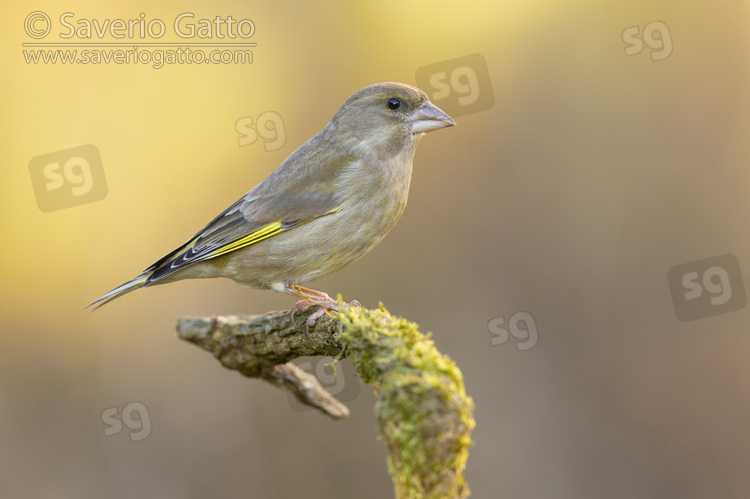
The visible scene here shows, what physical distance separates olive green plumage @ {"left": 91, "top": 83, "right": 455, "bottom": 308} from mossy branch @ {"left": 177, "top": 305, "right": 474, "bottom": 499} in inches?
23.7

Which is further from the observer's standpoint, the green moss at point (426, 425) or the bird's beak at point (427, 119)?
the bird's beak at point (427, 119)

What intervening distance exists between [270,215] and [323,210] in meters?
0.38

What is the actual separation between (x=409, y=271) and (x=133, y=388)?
109 inches

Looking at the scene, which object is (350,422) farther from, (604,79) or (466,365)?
(604,79)

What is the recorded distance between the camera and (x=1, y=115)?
630 centimetres

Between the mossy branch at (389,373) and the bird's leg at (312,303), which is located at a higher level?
the bird's leg at (312,303)

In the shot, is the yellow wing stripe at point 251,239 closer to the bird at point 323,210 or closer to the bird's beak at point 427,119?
the bird at point 323,210

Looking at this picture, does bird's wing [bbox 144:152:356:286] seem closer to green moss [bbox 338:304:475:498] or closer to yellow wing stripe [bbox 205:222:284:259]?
yellow wing stripe [bbox 205:222:284:259]

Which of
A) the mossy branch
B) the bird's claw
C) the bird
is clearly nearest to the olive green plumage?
the bird

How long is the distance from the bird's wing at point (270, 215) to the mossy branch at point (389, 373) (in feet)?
2.54

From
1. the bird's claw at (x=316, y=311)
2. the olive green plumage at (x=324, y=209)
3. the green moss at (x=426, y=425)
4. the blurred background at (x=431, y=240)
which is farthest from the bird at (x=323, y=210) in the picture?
the green moss at (x=426, y=425)

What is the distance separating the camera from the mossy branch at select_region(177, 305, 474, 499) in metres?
2.12

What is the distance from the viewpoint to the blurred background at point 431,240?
19.9 feet

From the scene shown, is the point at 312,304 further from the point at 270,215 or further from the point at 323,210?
the point at 270,215
